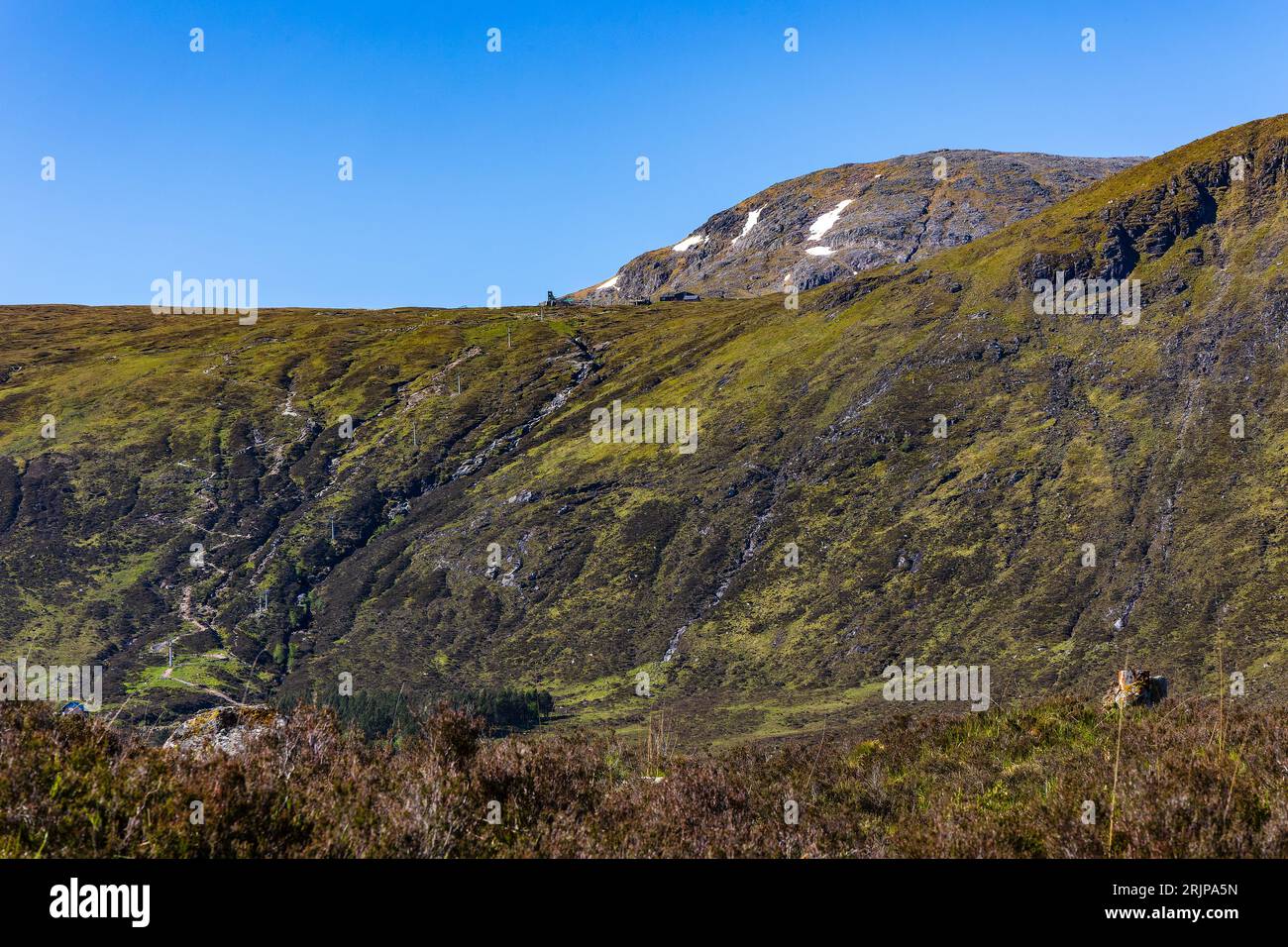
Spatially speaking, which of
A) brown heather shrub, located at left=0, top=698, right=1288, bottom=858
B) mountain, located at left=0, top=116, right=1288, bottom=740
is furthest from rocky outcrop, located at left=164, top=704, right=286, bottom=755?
mountain, located at left=0, top=116, right=1288, bottom=740

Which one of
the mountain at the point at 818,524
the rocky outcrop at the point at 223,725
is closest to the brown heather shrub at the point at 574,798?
the rocky outcrop at the point at 223,725

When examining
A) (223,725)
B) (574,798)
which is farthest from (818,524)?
(574,798)

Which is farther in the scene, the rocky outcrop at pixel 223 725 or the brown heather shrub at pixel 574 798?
the rocky outcrop at pixel 223 725

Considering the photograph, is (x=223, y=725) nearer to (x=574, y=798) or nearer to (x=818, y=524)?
(x=574, y=798)

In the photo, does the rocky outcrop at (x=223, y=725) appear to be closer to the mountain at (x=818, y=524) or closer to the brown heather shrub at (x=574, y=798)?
the brown heather shrub at (x=574, y=798)

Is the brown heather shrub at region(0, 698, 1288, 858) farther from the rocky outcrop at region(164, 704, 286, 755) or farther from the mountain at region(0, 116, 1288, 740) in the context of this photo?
the mountain at region(0, 116, 1288, 740)

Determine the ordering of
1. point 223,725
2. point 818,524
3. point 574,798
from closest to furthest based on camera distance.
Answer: point 574,798 < point 223,725 < point 818,524
